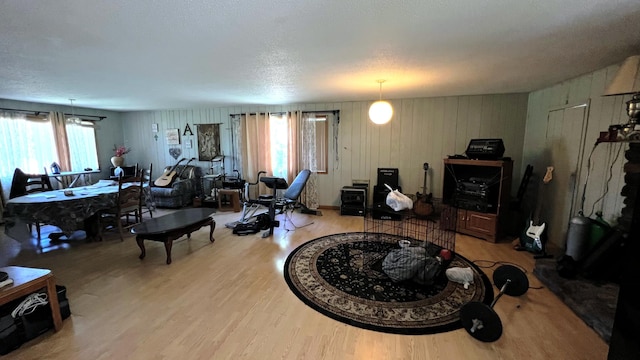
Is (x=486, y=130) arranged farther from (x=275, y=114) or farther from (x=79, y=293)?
(x=79, y=293)

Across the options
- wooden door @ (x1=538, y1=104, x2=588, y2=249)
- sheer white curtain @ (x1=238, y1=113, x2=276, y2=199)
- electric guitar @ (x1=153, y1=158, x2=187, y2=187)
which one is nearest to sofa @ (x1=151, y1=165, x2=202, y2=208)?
electric guitar @ (x1=153, y1=158, x2=187, y2=187)

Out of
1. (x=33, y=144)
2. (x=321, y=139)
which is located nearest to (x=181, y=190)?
(x=33, y=144)

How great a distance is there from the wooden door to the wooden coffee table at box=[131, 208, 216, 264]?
4.54 meters

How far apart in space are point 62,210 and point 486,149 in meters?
5.60

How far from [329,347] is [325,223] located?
107 inches

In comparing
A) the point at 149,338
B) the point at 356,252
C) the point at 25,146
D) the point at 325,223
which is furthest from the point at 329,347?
the point at 25,146

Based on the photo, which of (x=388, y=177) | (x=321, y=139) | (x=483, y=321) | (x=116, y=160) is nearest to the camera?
(x=483, y=321)

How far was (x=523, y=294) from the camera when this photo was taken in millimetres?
2307

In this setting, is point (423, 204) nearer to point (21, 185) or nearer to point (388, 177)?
point (388, 177)

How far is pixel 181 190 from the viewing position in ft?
17.7

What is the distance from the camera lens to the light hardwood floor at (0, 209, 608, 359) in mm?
1690

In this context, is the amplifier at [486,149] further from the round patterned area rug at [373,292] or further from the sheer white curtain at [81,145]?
the sheer white curtain at [81,145]

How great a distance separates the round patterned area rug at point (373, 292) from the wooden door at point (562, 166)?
4.72 ft

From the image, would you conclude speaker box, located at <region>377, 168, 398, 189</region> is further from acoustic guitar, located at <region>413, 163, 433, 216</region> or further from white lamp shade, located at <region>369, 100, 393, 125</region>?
white lamp shade, located at <region>369, 100, 393, 125</region>
